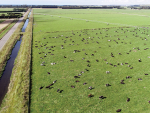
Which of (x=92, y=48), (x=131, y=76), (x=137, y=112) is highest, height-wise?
(x=92, y=48)

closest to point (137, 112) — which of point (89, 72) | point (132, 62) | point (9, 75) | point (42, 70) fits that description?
point (89, 72)

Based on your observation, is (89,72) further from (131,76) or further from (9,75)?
(9,75)

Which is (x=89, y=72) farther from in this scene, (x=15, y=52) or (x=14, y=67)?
(x=15, y=52)

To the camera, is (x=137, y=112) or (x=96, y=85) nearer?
(x=137, y=112)

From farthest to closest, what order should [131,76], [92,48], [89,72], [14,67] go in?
[92,48]
[14,67]
[89,72]
[131,76]

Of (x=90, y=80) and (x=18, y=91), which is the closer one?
(x=18, y=91)

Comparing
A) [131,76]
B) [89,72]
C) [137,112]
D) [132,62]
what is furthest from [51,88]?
[132,62]

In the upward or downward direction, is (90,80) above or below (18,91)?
above

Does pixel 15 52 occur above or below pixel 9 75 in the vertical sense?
above

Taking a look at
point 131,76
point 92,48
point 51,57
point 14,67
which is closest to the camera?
point 131,76
